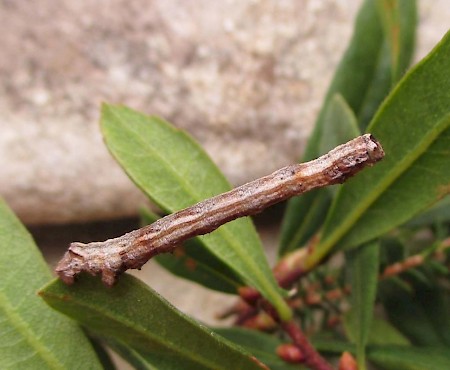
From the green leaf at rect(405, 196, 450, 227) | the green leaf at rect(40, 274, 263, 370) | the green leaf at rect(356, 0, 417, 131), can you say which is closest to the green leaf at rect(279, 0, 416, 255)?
the green leaf at rect(356, 0, 417, 131)

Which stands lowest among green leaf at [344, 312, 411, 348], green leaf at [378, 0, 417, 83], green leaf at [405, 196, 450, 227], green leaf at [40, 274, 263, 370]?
green leaf at [40, 274, 263, 370]

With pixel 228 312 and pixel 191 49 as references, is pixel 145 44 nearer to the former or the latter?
pixel 191 49

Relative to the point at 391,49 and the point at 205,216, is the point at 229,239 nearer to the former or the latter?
the point at 205,216

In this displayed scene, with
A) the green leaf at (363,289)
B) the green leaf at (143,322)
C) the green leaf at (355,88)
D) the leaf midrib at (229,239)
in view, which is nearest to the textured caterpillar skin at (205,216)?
the green leaf at (143,322)

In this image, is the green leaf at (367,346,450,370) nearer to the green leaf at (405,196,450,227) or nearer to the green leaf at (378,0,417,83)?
the green leaf at (405,196,450,227)

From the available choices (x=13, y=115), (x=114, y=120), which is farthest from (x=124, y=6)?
(x=114, y=120)

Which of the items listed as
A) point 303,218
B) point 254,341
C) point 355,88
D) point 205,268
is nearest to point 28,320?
point 205,268
